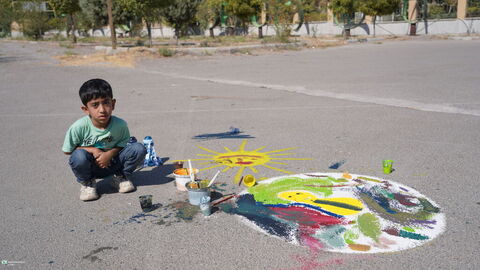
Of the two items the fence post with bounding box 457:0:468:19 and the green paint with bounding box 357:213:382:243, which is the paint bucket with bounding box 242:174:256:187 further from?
the fence post with bounding box 457:0:468:19

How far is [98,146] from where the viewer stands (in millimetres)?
3646

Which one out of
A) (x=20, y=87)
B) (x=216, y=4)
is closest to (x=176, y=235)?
(x=20, y=87)

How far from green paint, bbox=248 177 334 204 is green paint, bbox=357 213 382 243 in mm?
481

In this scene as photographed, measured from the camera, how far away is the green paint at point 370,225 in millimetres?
2787

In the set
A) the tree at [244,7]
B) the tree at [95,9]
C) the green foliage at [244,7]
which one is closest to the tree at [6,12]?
the tree at [95,9]

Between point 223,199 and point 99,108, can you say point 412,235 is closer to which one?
point 223,199

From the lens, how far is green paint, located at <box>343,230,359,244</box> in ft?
8.87

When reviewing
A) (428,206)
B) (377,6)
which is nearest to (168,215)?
(428,206)

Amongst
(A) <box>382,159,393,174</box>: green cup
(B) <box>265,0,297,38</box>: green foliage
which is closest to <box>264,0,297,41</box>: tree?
(B) <box>265,0,297,38</box>: green foliage

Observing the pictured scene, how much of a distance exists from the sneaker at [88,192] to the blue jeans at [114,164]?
5 cm

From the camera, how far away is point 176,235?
9.32ft

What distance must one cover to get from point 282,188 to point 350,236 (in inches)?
37.8

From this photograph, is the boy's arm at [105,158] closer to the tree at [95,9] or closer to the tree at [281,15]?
the tree at [281,15]

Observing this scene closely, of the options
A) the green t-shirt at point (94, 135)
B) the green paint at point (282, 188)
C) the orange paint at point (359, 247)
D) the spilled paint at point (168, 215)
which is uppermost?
the green t-shirt at point (94, 135)
